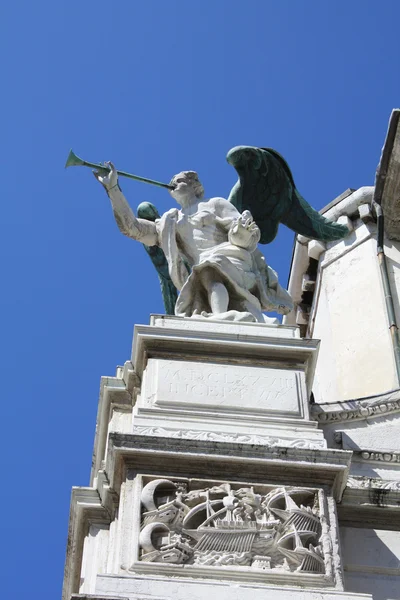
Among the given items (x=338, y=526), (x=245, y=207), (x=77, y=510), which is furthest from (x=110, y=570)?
(x=245, y=207)

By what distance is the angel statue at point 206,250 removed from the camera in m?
14.0

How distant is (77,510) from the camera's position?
1179 centimetres

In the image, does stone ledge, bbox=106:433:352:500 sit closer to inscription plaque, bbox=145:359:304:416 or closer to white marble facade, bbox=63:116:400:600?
white marble facade, bbox=63:116:400:600

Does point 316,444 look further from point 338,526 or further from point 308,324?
point 308,324

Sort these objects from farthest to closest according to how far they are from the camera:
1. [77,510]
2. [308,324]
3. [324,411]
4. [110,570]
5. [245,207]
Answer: [308,324]
[245,207]
[324,411]
[77,510]
[110,570]

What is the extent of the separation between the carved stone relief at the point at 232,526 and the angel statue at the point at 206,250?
2.43 meters

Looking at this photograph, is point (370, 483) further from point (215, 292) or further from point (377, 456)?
point (215, 292)

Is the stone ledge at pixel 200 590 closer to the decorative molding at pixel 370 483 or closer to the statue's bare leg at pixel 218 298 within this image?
the decorative molding at pixel 370 483

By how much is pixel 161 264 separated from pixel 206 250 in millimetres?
990

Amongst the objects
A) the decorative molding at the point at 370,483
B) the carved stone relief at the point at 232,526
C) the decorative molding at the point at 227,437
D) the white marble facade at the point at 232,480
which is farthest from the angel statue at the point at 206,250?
the carved stone relief at the point at 232,526

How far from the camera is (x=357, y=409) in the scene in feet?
43.0

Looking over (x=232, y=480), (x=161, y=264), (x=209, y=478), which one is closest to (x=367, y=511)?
(x=232, y=480)

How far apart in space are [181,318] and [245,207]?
11.3 feet

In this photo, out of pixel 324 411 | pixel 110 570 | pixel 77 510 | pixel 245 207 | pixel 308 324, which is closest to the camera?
pixel 110 570
